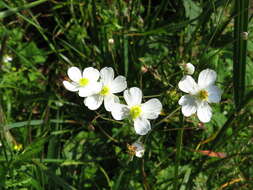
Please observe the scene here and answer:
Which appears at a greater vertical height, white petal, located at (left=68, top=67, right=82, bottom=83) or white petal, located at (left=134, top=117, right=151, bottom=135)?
white petal, located at (left=68, top=67, right=82, bottom=83)

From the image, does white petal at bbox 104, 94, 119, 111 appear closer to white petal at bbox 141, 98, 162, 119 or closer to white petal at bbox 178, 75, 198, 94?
white petal at bbox 141, 98, 162, 119

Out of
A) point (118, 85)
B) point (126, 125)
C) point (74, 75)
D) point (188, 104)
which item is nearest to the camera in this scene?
point (188, 104)

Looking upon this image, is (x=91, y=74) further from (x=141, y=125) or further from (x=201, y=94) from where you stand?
(x=201, y=94)

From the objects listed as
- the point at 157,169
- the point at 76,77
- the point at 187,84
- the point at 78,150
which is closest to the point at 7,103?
the point at 78,150

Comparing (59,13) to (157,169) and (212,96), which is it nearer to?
(157,169)

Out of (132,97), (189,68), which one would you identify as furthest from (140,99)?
(189,68)

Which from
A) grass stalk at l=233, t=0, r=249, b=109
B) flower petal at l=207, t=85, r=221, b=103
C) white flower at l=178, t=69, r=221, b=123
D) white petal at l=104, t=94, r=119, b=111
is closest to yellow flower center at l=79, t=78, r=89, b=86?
white petal at l=104, t=94, r=119, b=111
